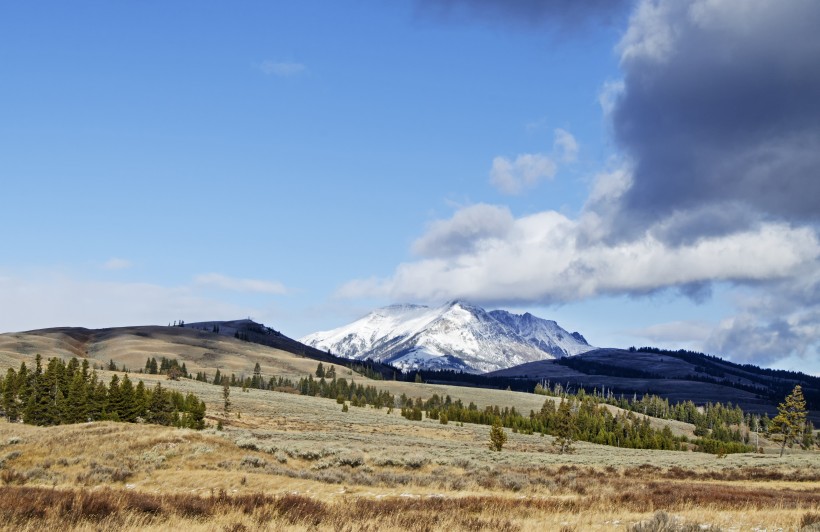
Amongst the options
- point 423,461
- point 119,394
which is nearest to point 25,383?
point 119,394

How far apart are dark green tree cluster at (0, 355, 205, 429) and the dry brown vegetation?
20754 mm

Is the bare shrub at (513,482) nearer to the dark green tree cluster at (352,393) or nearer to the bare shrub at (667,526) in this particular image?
the bare shrub at (667,526)

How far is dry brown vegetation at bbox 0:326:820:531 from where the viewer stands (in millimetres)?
14367

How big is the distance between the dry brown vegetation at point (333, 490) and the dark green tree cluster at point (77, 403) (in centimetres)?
2075

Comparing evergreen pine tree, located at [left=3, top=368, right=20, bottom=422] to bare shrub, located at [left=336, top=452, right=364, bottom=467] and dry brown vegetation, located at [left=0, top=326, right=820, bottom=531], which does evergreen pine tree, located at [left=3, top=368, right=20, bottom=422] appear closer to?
dry brown vegetation, located at [left=0, top=326, right=820, bottom=531]

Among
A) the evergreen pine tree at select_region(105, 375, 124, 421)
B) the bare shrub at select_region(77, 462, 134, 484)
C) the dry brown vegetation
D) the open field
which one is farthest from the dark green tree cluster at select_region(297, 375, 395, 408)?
the bare shrub at select_region(77, 462, 134, 484)

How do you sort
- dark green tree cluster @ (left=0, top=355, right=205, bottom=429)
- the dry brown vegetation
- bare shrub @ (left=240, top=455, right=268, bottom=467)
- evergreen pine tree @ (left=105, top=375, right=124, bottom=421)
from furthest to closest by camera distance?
evergreen pine tree @ (left=105, top=375, right=124, bottom=421)
dark green tree cluster @ (left=0, top=355, right=205, bottom=429)
bare shrub @ (left=240, top=455, right=268, bottom=467)
the dry brown vegetation

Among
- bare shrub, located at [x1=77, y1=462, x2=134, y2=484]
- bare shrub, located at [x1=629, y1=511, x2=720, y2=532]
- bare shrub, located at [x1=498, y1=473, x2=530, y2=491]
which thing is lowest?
bare shrub, located at [x1=77, y1=462, x2=134, y2=484]

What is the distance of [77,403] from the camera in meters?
69.8

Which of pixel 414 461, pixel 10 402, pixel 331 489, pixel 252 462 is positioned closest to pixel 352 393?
pixel 10 402

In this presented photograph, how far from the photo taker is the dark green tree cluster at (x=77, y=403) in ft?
227

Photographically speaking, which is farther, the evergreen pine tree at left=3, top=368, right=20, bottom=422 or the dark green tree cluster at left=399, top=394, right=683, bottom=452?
the dark green tree cluster at left=399, top=394, right=683, bottom=452

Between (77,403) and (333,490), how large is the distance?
56.4 m

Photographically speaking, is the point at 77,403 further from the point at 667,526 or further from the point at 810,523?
the point at 810,523
